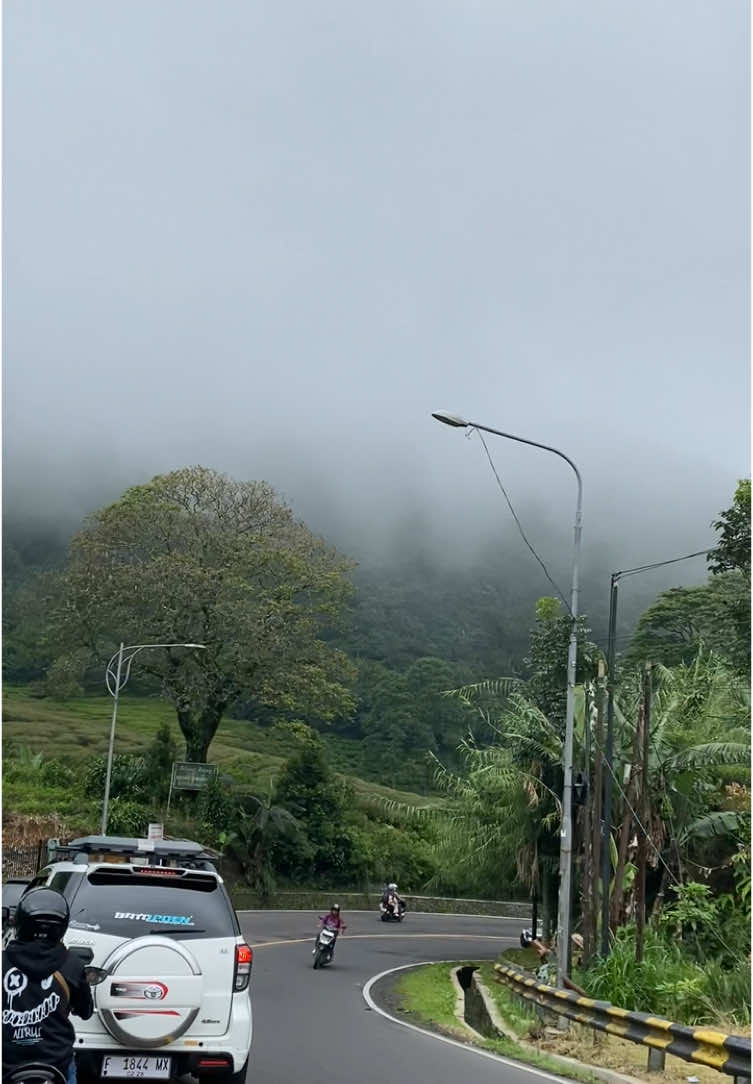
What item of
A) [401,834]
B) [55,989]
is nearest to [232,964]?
[55,989]

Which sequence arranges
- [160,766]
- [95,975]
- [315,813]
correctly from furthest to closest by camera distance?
1. [315,813]
2. [160,766]
3. [95,975]

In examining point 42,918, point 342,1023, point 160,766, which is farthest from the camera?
point 160,766

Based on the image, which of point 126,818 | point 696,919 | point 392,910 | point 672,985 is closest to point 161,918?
point 672,985

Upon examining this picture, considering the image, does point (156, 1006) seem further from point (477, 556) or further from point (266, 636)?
point (477, 556)

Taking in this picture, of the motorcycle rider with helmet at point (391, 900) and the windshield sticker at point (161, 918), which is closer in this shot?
the windshield sticker at point (161, 918)

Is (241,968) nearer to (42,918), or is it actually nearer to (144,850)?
(144,850)

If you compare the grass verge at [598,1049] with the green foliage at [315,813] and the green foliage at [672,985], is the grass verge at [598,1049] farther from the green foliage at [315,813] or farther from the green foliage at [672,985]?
the green foliage at [315,813]

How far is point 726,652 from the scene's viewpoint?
20578 millimetres

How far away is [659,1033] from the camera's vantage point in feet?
38.3

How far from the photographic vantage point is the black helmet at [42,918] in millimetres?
6121

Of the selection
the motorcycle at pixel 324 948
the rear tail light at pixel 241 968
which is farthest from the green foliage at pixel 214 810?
the rear tail light at pixel 241 968

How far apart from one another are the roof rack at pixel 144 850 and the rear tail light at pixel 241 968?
1313mm

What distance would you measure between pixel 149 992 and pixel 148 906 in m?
0.80

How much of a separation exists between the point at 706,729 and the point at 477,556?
14644 cm
